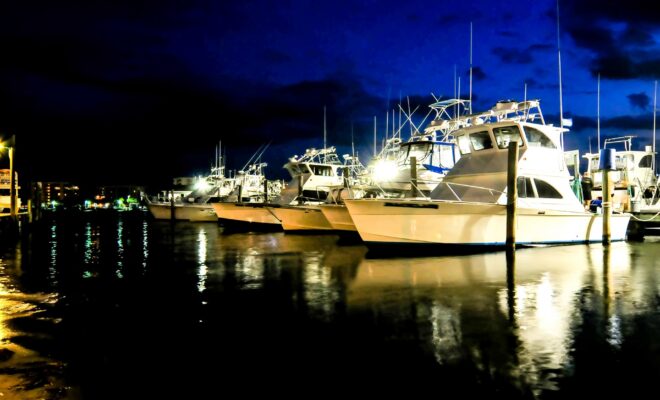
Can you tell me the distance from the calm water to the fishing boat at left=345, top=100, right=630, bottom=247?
7.39 ft

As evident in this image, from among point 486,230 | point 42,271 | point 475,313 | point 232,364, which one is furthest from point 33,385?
point 486,230

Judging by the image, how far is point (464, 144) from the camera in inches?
791

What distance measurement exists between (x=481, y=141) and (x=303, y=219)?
41.7ft

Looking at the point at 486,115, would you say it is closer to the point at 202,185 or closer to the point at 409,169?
the point at 409,169

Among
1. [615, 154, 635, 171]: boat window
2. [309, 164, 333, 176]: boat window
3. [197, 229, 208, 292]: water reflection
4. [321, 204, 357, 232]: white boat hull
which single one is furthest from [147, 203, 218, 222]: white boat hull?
[615, 154, 635, 171]: boat window

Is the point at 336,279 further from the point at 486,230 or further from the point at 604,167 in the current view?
the point at 604,167

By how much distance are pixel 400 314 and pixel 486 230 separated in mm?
9594

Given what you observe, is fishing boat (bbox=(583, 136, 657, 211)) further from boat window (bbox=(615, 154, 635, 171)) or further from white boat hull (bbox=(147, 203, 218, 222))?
white boat hull (bbox=(147, 203, 218, 222))

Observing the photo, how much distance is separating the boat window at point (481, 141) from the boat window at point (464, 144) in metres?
0.35

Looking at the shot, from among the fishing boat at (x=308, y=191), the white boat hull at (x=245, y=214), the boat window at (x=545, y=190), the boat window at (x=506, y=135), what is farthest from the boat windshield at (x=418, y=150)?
the white boat hull at (x=245, y=214)

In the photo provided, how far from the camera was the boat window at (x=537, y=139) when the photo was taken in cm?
1855

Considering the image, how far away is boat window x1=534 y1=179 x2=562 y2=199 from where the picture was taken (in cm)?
1816

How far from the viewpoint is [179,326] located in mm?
7730

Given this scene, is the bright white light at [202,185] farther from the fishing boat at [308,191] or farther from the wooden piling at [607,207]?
the wooden piling at [607,207]
